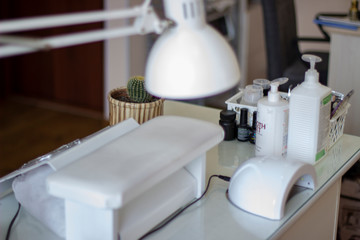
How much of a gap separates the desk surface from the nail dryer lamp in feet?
0.07

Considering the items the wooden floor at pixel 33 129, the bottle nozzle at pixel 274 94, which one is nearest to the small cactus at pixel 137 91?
the bottle nozzle at pixel 274 94

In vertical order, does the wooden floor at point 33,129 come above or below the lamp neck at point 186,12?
below

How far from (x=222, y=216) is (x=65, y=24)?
61 centimetres

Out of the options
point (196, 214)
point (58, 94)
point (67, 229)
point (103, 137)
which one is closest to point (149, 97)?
point (103, 137)

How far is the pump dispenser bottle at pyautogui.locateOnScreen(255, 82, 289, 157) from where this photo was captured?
144 centimetres

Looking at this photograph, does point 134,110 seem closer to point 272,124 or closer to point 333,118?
point 272,124

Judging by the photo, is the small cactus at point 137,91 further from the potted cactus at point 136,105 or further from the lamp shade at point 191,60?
the lamp shade at point 191,60

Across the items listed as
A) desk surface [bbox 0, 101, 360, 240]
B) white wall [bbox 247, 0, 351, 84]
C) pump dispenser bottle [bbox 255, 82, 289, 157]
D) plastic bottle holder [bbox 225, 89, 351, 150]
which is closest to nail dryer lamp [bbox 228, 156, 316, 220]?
desk surface [bbox 0, 101, 360, 240]

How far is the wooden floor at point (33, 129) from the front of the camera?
3.30 metres

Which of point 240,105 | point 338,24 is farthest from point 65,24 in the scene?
point 338,24

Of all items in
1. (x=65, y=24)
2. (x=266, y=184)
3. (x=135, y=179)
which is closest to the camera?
(x=65, y=24)

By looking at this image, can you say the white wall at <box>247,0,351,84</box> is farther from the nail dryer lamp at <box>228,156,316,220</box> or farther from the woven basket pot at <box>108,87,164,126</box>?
the nail dryer lamp at <box>228,156,316,220</box>

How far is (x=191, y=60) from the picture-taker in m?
0.99

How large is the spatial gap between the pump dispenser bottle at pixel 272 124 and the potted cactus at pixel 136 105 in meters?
0.28
